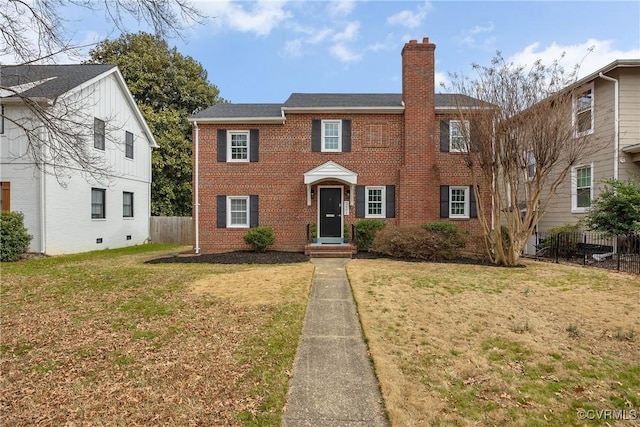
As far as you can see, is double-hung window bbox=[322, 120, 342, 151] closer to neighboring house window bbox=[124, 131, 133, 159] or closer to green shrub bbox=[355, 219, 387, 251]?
green shrub bbox=[355, 219, 387, 251]

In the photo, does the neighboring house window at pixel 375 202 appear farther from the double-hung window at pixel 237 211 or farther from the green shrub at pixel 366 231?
the double-hung window at pixel 237 211

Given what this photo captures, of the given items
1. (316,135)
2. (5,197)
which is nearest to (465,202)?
(316,135)

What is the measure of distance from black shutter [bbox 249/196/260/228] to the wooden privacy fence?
20.3 ft

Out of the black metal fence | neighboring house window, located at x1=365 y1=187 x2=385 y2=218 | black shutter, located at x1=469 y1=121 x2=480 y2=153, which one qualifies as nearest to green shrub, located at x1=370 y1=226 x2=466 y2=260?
neighboring house window, located at x1=365 y1=187 x2=385 y2=218

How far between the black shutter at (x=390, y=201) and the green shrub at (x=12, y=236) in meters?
12.7

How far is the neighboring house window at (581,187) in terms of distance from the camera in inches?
488

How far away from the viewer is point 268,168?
13555 millimetres

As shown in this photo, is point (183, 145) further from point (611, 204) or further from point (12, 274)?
point (611, 204)

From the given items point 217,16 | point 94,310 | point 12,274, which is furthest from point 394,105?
point 12,274

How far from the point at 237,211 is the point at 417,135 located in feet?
25.4

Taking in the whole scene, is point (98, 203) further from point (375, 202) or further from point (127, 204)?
point (375, 202)

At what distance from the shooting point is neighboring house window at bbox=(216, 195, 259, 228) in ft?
44.4

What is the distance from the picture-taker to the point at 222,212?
13.6m
